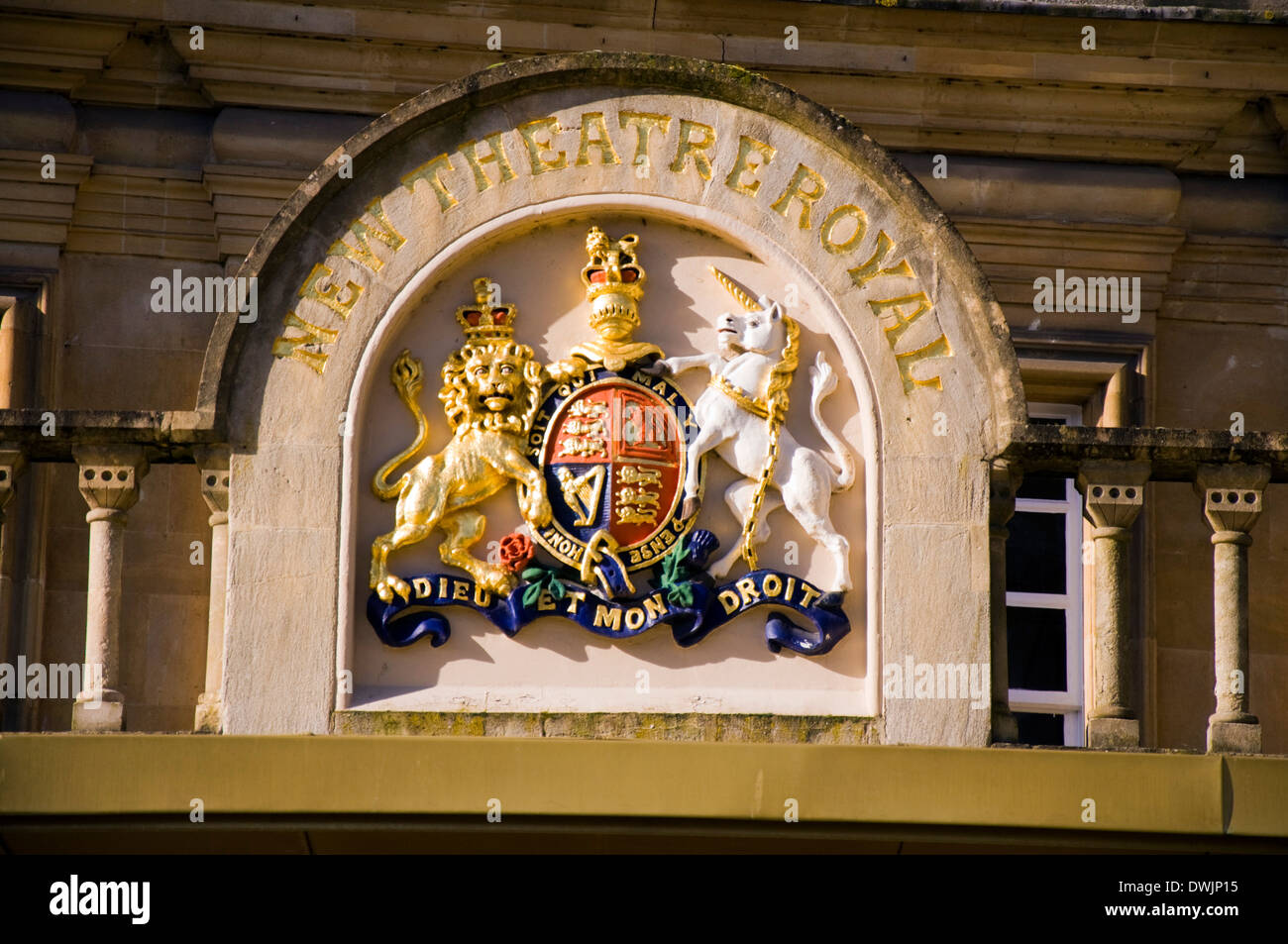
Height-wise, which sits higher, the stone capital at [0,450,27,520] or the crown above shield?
the crown above shield

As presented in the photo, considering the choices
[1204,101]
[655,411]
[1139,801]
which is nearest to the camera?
[1139,801]

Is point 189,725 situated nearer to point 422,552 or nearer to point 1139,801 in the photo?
point 422,552

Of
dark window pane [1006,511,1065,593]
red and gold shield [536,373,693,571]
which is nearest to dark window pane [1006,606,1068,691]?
dark window pane [1006,511,1065,593]

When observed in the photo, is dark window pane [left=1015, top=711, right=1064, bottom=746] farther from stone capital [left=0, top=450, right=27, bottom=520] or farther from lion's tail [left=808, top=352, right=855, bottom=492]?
stone capital [left=0, top=450, right=27, bottom=520]

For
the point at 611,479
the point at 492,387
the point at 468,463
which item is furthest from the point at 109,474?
the point at 611,479

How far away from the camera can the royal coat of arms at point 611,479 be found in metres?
11.7

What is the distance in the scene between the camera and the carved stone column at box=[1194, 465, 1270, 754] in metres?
11.6

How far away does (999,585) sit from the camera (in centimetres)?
1177

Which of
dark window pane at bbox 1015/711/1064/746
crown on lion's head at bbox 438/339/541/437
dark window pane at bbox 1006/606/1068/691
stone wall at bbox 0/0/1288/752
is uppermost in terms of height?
stone wall at bbox 0/0/1288/752

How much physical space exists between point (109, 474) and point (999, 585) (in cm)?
405

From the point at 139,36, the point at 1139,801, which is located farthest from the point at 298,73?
the point at 1139,801

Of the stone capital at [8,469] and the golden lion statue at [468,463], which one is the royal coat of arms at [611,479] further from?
the stone capital at [8,469]
